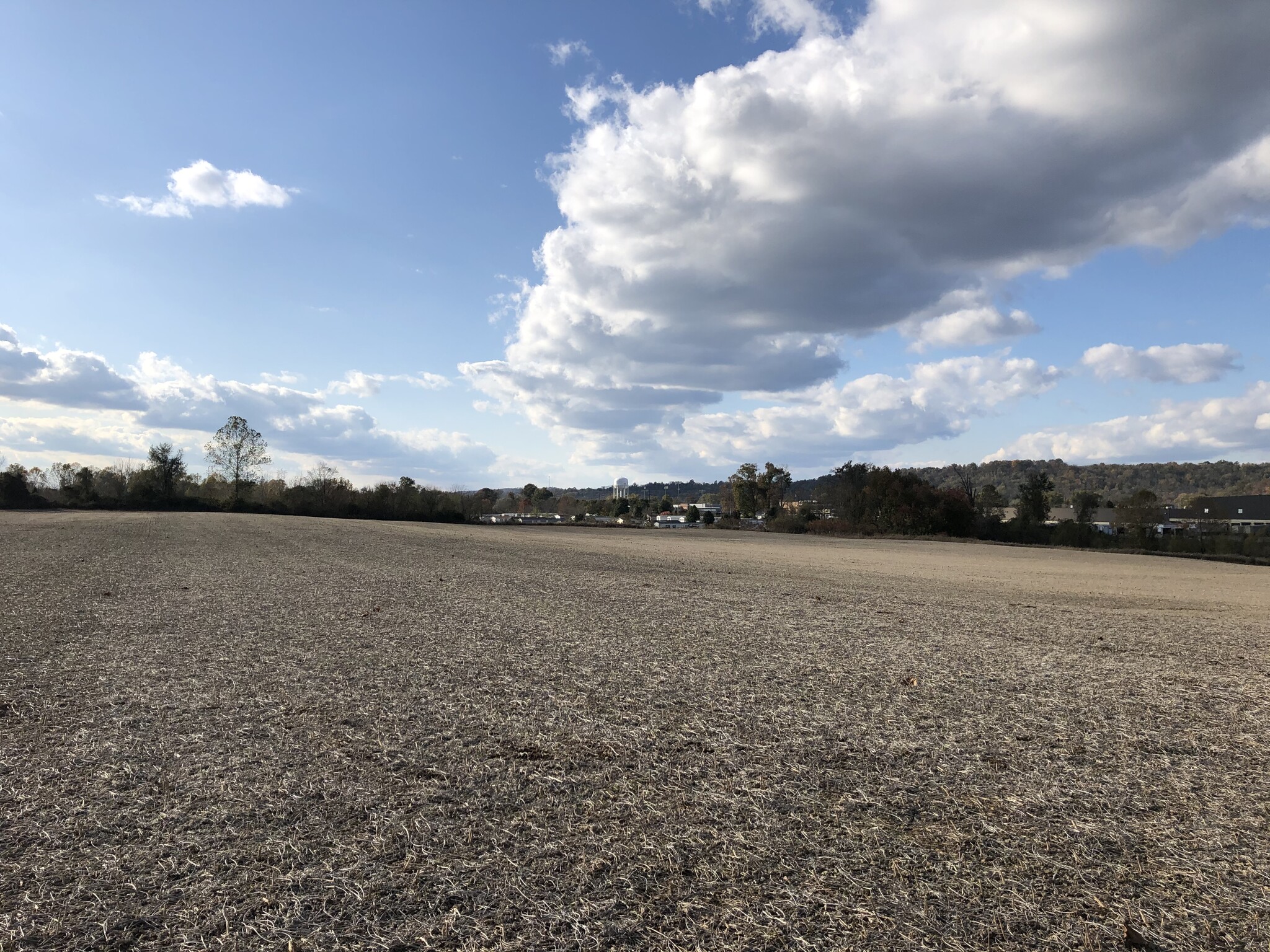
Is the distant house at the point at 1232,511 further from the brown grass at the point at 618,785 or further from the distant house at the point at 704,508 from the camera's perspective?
the brown grass at the point at 618,785

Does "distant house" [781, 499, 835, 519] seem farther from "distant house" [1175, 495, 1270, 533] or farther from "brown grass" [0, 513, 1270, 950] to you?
"brown grass" [0, 513, 1270, 950]

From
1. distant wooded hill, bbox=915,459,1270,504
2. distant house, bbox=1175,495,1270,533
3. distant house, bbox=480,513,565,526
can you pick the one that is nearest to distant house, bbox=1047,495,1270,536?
distant house, bbox=1175,495,1270,533

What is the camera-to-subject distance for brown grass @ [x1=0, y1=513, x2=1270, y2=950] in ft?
10.2

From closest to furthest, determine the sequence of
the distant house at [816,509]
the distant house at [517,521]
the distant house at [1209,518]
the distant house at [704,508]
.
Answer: the distant house at [1209,518]
the distant house at [816,509]
the distant house at [517,521]
the distant house at [704,508]

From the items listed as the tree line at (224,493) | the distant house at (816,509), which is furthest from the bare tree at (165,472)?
the distant house at (816,509)

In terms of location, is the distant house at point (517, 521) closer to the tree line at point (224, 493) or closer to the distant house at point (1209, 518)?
the tree line at point (224, 493)

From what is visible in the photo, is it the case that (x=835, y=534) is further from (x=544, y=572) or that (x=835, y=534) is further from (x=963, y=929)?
(x=963, y=929)

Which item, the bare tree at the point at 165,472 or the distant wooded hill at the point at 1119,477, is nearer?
the bare tree at the point at 165,472

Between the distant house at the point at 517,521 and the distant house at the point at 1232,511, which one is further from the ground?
the distant house at the point at 1232,511

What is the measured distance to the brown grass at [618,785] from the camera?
10.2 ft

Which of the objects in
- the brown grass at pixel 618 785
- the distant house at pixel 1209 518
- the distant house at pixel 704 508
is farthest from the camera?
the distant house at pixel 704 508

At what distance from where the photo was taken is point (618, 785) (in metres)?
4.59

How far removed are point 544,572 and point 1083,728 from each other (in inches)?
631

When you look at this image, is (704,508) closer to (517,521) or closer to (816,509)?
(517,521)
